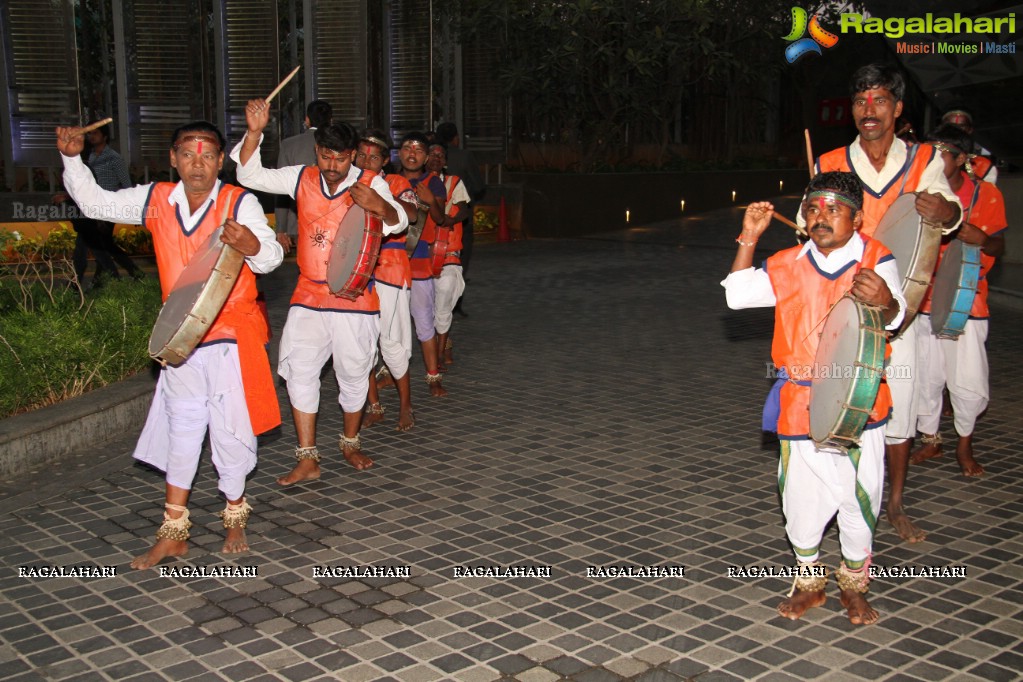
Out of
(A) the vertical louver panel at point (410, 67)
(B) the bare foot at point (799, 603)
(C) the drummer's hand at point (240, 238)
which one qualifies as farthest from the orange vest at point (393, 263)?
(A) the vertical louver panel at point (410, 67)

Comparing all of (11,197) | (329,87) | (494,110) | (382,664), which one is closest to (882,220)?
(382,664)

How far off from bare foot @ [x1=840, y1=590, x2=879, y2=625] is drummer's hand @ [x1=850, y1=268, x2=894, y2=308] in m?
1.24

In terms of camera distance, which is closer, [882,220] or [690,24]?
Answer: [882,220]

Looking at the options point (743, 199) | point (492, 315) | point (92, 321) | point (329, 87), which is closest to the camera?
point (92, 321)

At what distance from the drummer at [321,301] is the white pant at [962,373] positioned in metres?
3.23

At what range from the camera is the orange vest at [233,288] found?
17.0ft

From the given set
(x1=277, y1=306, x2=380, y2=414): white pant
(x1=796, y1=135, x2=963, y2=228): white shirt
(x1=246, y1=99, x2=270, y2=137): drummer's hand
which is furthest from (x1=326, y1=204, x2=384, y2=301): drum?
(x1=796, y1=135, x2=963, y2=228): white shirt

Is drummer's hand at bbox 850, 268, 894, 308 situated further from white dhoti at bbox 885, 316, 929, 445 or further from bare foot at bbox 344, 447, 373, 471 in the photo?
bare foot at bbox 344, 447, 373, 471

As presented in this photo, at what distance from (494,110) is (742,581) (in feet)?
59.6

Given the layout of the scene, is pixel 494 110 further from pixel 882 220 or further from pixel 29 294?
pixel 882 220

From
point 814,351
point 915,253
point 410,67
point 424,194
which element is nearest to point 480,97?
point 410,67

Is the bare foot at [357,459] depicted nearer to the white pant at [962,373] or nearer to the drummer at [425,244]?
the drummer at [425,244]

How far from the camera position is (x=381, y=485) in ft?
20.9

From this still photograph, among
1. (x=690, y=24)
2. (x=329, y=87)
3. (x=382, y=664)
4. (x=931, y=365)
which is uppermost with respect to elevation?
(x=690, y=24)
